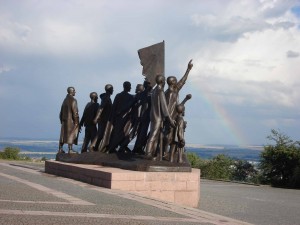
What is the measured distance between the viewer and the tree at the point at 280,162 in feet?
81.6

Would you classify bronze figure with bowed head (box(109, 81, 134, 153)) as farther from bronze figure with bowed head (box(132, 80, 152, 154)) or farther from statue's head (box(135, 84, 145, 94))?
bronze figure with bowed head (box(132, 80, 152, 154))

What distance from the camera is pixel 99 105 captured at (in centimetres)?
1703

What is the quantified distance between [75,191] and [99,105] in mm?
5963

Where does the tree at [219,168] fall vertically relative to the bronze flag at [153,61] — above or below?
below

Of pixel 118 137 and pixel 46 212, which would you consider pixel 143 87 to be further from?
Result: pixel 46 212

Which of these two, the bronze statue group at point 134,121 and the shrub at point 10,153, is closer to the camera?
the bronze statue group at point 134,121

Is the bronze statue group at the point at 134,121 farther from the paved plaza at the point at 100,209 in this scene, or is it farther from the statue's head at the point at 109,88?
the paved plaza at the point at 100,209

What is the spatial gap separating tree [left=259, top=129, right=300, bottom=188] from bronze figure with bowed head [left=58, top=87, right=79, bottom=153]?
11.4 metres

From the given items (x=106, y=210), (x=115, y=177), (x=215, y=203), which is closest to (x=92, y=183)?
(x=115, y=177)

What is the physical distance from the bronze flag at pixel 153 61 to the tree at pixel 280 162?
1135 centimetres

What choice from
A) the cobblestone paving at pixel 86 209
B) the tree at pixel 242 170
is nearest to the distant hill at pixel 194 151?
the tree at pixel 242 170

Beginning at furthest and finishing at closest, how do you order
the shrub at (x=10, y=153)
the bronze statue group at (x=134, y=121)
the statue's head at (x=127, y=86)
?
1. the shrub at (x=10, y=153)
2. the statue's head at (x=127, y=86)
3. the bronze statue group at (x=134, y=121)

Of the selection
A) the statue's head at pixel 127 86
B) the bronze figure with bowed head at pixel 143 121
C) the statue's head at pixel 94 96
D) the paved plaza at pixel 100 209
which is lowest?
the paved plaza at pixel 100 209

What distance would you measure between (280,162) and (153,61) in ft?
40.1
